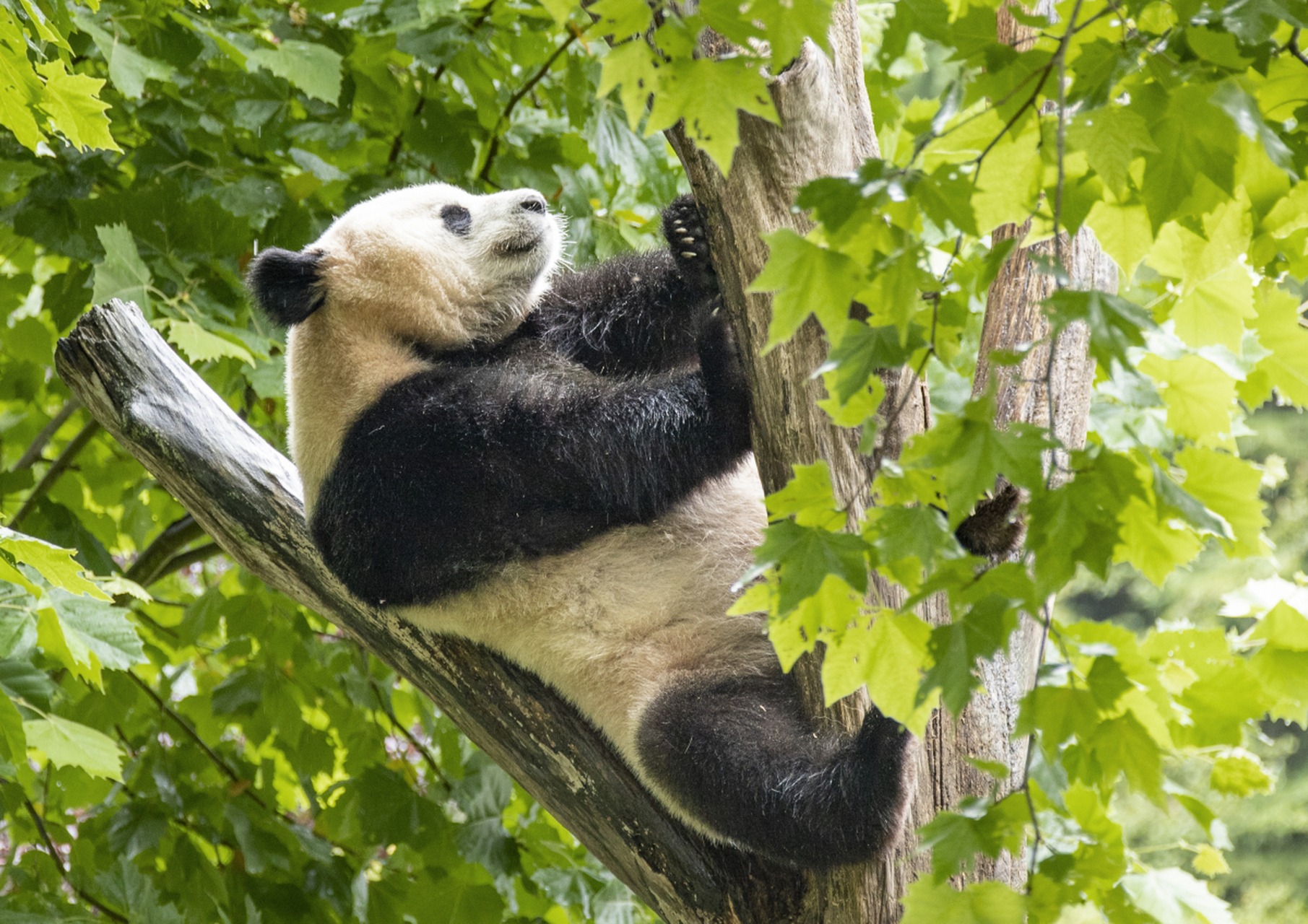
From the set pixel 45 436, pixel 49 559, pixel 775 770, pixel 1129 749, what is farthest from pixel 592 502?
pixel 45 436

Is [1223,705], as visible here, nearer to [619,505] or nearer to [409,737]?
[619,505]

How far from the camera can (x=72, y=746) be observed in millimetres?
2648

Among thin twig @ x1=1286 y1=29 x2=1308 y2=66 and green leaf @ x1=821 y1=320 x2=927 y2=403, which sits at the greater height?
thin twig @ x1=1286 y1=29 x2=1308 y2=66

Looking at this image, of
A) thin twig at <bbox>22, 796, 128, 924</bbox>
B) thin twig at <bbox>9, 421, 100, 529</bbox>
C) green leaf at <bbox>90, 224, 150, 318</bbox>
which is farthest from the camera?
thin twig at <bbox>9, 421, 100, 529</bbox>

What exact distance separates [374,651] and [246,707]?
3.60 ft

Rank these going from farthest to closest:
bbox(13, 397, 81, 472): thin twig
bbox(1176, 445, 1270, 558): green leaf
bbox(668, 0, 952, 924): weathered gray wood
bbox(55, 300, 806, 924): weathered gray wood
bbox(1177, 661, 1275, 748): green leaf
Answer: bbox(13, 397, 81, 472): thin twig < bbox(55, 300, 806, 924): weathered gray wood < bbox(668, 0, 952, 924): weathered gray wood < bbox(1177, 661, 1275, 748): green leaf < bbox(1176, 445, 1270, 558): green leaf

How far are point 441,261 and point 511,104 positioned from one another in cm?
79

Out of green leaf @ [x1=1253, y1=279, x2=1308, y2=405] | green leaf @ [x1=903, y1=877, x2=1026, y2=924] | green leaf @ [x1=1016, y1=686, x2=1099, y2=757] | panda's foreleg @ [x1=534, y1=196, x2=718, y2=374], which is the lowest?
green leaf @ [x1=903, y1=877, x2=1026, y2=924]

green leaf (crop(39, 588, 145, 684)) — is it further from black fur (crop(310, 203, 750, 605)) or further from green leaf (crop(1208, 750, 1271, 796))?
green leaf (crop(1208, 750, 1271, 796))

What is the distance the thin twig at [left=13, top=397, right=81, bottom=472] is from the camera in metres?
4.10

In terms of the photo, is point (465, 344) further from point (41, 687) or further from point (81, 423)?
point (81, 423)

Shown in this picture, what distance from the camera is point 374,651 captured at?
3.02 m

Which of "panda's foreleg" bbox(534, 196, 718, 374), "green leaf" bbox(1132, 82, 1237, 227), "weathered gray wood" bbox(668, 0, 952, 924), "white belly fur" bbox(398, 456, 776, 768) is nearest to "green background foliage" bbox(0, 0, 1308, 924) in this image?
"green leaf" bbox(1132, 82, 1237, 227)

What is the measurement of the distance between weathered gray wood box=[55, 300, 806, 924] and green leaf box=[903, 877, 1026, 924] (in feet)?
3.91
